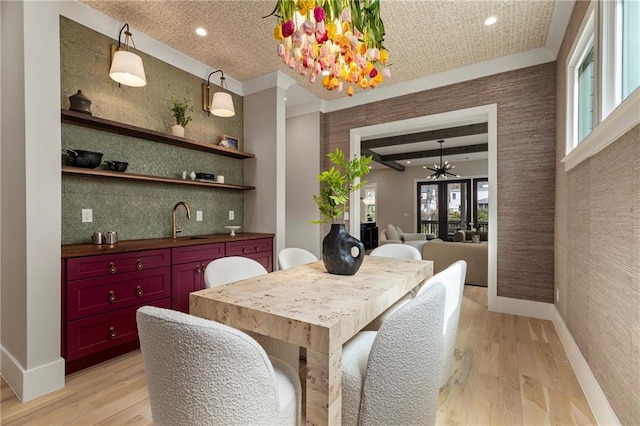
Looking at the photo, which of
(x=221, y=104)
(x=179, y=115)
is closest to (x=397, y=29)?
(x=221, y=104)

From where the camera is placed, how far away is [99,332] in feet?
6.79

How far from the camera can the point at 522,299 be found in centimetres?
308

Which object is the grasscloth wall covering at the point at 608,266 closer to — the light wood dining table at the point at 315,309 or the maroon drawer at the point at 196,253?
the light wood dining table at the point at 315,309

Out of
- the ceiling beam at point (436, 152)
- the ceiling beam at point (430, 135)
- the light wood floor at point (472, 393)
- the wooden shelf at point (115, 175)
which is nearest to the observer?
the light wood floor at point (472, 393)

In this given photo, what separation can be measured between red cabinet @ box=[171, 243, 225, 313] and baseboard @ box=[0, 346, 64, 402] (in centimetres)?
80

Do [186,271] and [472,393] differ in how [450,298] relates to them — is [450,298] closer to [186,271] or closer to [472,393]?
[472,393]

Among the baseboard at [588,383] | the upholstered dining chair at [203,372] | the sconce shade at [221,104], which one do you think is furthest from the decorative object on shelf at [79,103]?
the baseboard at [588,383]

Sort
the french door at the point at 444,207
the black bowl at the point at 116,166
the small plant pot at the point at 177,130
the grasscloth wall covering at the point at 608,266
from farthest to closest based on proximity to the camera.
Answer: the french door at the point at 444,207
the small plant pot at the point at 177,130
the black bowl at the point at 116,166
the grasscloth wall covering at the point at 608,266

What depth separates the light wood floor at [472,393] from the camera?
1.56 metres

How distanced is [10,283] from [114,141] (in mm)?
1318

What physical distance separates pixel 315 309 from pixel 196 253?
1.91 metres

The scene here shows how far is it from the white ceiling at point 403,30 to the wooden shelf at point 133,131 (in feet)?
3.14

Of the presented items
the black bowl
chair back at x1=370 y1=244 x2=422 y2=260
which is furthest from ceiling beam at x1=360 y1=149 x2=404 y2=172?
the black bowl

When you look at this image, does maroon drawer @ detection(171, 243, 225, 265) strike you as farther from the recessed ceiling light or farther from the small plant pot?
the recessed ceiling light
